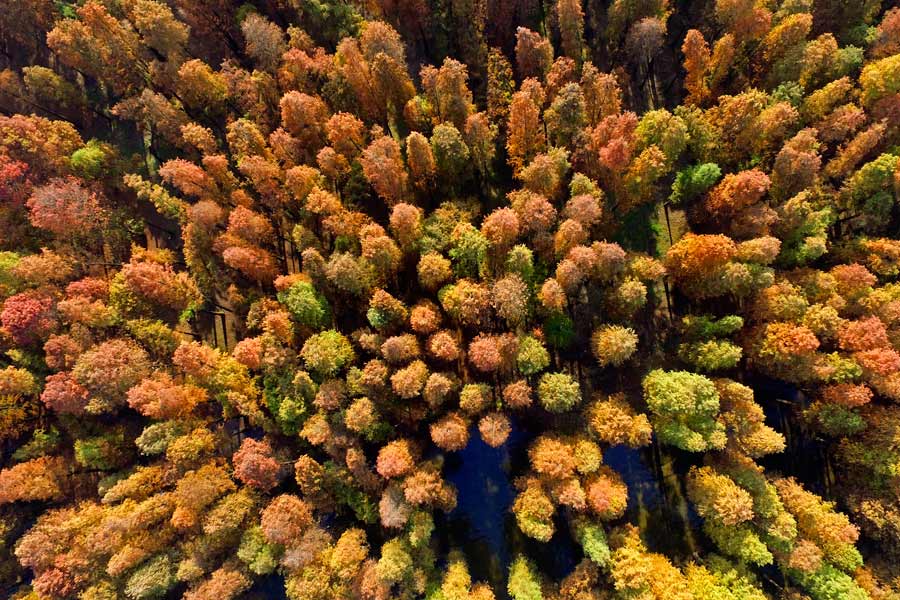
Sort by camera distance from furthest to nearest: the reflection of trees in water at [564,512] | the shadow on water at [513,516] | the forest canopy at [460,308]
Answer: the shadow on water at [513,516] < the reflection of trees in water at [564,512] < the forest canopy at [460,308]

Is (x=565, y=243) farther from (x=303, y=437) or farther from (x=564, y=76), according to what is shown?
(x=303, y=437)

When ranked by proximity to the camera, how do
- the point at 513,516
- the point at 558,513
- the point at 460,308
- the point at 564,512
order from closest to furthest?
the point at 460,308, the point at 564,512, the point at 558,513, the point at 513,516

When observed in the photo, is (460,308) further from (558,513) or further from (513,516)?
(558,513)

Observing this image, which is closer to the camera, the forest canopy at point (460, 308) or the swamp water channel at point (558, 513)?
the forest canopy at point (460, 308)

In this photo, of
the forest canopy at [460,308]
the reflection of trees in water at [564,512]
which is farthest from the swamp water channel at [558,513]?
the forest canopy at [460,308]

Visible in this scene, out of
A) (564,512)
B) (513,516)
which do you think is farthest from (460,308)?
(564,512)

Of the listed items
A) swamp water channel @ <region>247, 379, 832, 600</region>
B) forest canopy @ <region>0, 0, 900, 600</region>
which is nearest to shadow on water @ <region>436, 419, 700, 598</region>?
swamp water channel @ <region>247, 379, 832, 600</region>

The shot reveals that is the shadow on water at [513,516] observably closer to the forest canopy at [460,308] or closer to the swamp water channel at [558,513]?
the swamp water channel at [558,513]
